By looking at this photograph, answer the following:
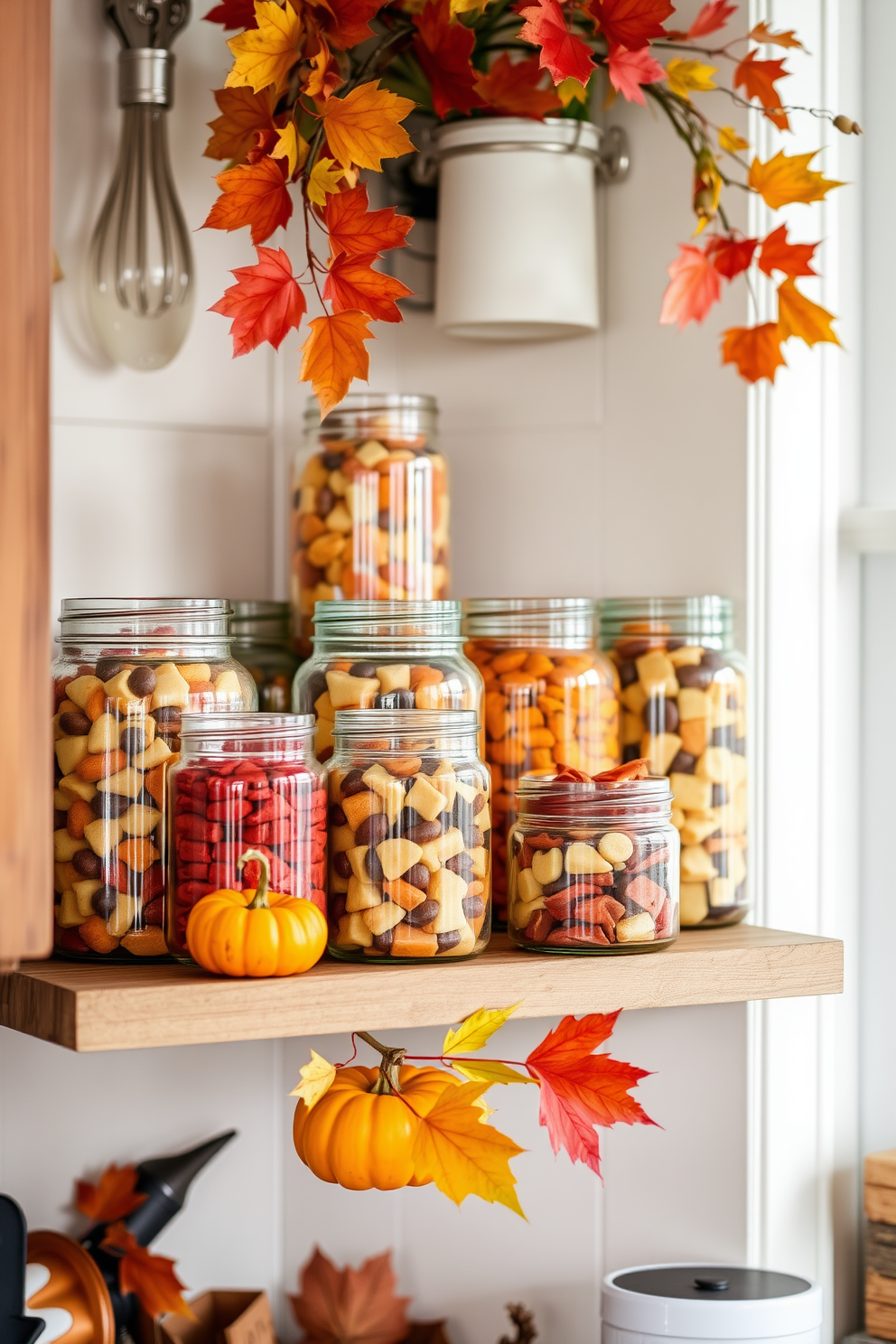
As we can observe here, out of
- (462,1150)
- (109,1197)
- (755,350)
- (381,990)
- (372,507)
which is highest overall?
(755,350)

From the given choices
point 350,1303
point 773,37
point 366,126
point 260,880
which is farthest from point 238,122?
point 350,1303

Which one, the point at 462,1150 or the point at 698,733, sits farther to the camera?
the point at 698,733

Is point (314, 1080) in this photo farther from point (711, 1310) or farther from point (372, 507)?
point (372, 507)

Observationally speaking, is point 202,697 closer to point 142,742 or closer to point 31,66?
point 142,742

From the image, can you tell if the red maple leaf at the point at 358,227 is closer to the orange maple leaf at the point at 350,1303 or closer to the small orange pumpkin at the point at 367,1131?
the small orange pumpkin at the point at 367,1131

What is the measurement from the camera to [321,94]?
3.51 ft

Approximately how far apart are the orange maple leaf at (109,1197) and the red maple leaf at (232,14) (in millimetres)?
964

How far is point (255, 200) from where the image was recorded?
1050 mm

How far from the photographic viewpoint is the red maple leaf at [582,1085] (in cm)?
96

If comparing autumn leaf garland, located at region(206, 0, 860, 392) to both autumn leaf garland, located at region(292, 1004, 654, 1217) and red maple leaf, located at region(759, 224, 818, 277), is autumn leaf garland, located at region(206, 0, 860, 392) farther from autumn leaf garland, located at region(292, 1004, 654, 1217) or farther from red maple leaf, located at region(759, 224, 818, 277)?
autumn leaf garland, located at region(292, 1004, 654, 1217)

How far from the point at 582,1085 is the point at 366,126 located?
2.20 ft

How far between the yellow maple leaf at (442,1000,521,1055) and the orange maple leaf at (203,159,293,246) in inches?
21.9

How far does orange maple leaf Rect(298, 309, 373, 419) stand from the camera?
100cm

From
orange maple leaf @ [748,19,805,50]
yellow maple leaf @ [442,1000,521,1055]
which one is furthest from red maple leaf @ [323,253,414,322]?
yellow maple leaf @ [442,1000,521,1055]
